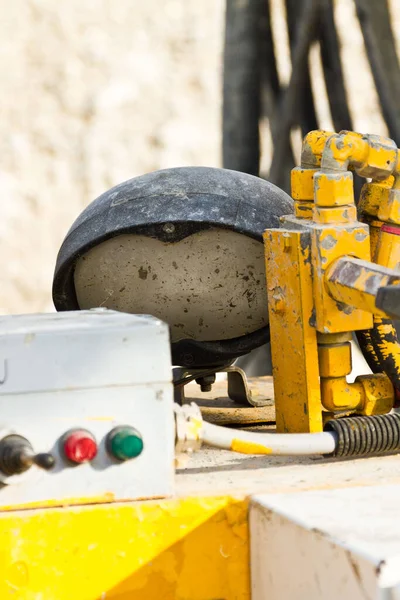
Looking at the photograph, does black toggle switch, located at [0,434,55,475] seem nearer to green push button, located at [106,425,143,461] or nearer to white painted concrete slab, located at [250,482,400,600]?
green push button, located at [106,425,143,461]

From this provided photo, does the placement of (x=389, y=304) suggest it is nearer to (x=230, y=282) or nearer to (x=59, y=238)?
(x=230, y=282)

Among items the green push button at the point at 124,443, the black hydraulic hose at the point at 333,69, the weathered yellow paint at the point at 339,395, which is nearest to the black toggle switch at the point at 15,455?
the green push button at the point at 124,443

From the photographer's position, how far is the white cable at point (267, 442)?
5.28ft

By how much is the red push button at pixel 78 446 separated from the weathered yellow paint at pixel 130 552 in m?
0.07

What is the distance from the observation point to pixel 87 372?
1488 millimetres

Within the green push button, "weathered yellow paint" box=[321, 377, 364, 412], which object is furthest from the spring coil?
the green push button

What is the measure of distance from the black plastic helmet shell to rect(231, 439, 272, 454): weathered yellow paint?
0.52 m

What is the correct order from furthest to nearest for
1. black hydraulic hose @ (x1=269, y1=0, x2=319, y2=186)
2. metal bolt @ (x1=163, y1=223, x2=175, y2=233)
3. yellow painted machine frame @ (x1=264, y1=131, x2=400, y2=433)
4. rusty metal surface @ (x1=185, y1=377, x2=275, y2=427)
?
black hydraulic hose @ (x1=269, y1=0, x2=319, y2=186) < rusty metal surface @ (x1=185, y1=377, x2=275, y2=427) < metal bolt @ (x1=163, y1=223, x2=175, y2=233) < yellow painted machine frame @ (x1=264, y1=131, x2=400, y2=433)

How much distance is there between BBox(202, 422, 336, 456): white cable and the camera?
161 centimetres

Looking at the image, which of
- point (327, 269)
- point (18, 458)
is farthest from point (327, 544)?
point (327, 269)

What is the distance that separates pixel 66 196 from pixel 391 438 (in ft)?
21.0

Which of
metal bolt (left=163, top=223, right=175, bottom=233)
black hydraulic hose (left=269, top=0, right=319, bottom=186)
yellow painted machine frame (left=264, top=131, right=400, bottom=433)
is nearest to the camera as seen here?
yellow painted machine frame (left=264, top=131, right=400, bottom=433)

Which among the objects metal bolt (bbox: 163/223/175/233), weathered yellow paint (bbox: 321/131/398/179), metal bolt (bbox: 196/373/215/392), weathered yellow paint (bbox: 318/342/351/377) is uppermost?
weathered yellow paint (bbox: 321/131/398/179)

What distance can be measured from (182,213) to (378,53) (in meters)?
2.43
